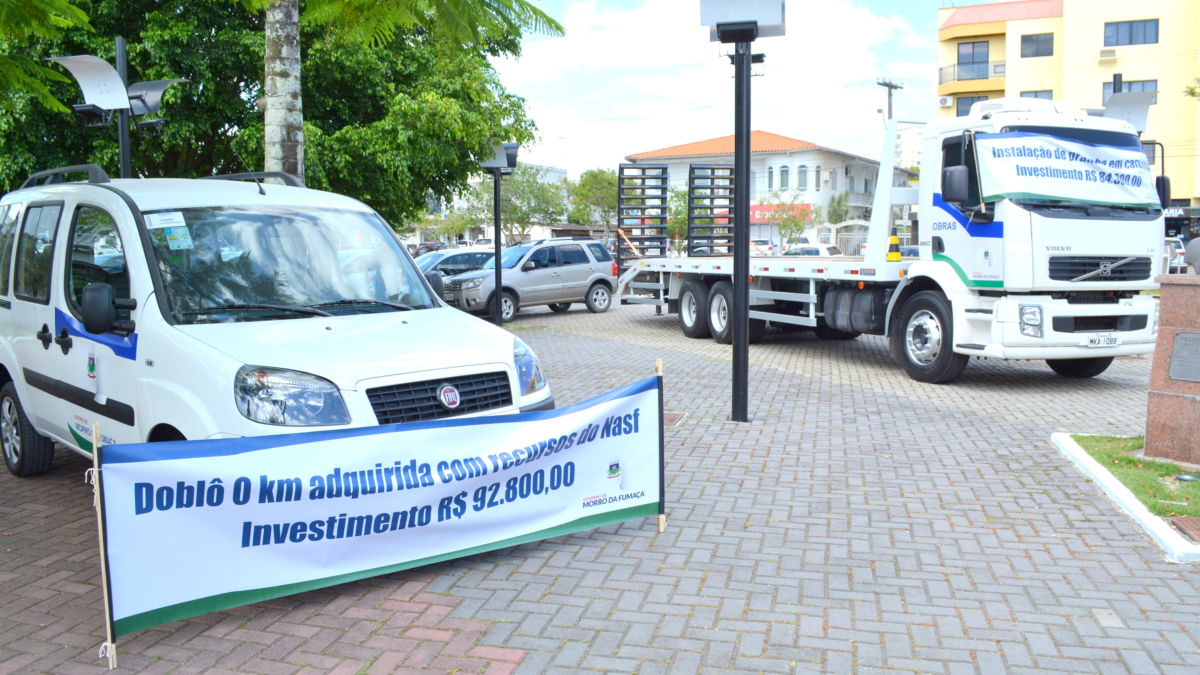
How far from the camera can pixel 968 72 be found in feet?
189

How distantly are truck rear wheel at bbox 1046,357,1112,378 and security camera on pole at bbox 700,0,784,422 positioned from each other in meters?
5.09

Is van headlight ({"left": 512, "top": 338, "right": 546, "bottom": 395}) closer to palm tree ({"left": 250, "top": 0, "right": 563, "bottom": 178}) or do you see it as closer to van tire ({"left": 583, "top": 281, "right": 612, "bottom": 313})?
palm tree ({"left": 250, "top": 0, "right": 563, "bottom": 178})

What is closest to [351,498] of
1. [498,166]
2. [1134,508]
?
[1134,508]

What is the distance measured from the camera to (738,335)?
29.0 feet

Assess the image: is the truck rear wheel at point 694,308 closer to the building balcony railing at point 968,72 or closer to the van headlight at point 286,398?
the van headlight at point 286,398

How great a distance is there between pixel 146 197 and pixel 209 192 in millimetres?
359

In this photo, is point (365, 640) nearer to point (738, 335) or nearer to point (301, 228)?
point (301, 228)

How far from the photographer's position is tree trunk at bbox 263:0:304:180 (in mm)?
9492

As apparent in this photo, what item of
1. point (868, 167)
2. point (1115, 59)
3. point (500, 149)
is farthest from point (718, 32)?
point (868, 167)

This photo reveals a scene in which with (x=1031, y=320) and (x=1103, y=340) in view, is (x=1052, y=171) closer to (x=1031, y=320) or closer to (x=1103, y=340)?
(x=1031, y=320)

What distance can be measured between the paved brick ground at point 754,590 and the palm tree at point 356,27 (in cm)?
294

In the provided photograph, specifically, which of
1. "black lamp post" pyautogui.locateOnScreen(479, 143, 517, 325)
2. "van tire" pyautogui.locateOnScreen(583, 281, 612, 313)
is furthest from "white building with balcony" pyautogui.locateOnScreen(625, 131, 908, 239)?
"black lamp post" pyautogui.locateOnScreen(479, 143, 517, 325)

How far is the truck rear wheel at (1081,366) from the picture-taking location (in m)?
11.7

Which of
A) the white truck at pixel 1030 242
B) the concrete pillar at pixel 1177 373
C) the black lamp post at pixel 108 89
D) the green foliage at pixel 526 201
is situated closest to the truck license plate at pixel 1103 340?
the white truck at pixel 1030 242
